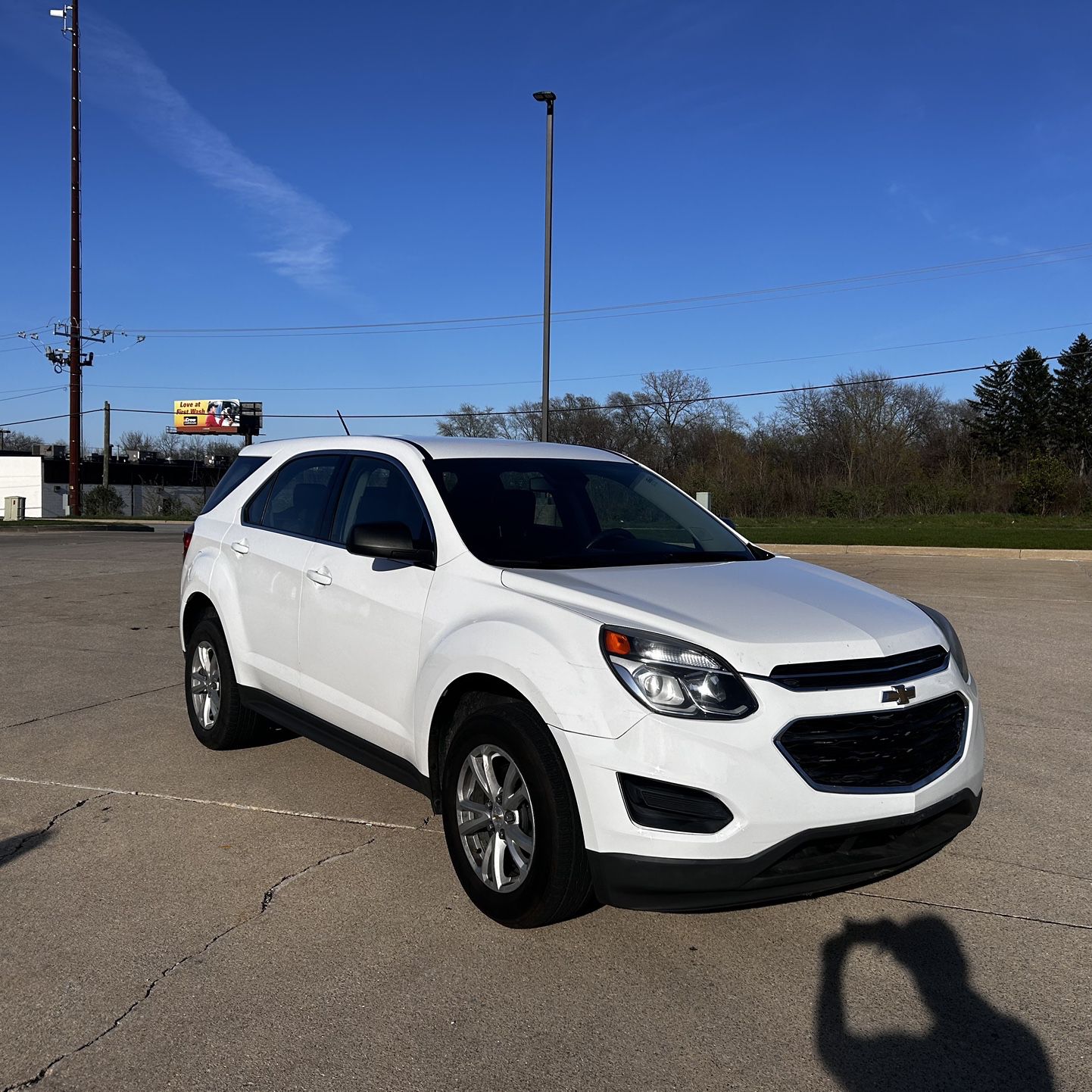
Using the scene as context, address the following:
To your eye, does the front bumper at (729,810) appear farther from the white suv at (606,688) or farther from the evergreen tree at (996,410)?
the evergreen tree at (996,410)

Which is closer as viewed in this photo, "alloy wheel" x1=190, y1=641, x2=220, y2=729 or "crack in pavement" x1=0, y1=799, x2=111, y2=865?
"crack in pavement" x1=0, y1=799, x2=111, y2=865

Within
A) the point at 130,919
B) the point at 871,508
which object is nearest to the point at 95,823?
the point at 130,919

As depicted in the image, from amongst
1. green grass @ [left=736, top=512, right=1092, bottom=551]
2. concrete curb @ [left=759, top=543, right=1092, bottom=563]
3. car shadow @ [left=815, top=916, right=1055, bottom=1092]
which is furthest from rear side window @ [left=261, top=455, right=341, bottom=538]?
green grass @ [left=736, top=512, right=1092, bottom=551]

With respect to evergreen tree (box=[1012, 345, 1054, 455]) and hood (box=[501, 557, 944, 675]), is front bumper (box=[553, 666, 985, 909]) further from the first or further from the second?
evergreen tree (box=[1012, 345, 1054, 455])

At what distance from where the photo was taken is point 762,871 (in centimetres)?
317

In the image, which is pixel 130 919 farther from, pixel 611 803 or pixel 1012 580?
pixel 1012 580

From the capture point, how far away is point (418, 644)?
4.13 meters

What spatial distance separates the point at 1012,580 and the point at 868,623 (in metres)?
13.9

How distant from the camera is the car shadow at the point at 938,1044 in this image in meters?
2.81

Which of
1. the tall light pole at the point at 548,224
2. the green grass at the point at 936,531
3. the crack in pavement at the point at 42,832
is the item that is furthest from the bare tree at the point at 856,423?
the crack in pavement at the point at 42,832

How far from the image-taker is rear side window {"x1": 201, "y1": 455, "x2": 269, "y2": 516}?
241 inches

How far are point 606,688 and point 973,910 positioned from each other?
1809 mm

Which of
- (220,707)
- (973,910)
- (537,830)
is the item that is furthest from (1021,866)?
(220,707)

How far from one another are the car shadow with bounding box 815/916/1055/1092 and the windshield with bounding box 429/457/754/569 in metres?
1.79
